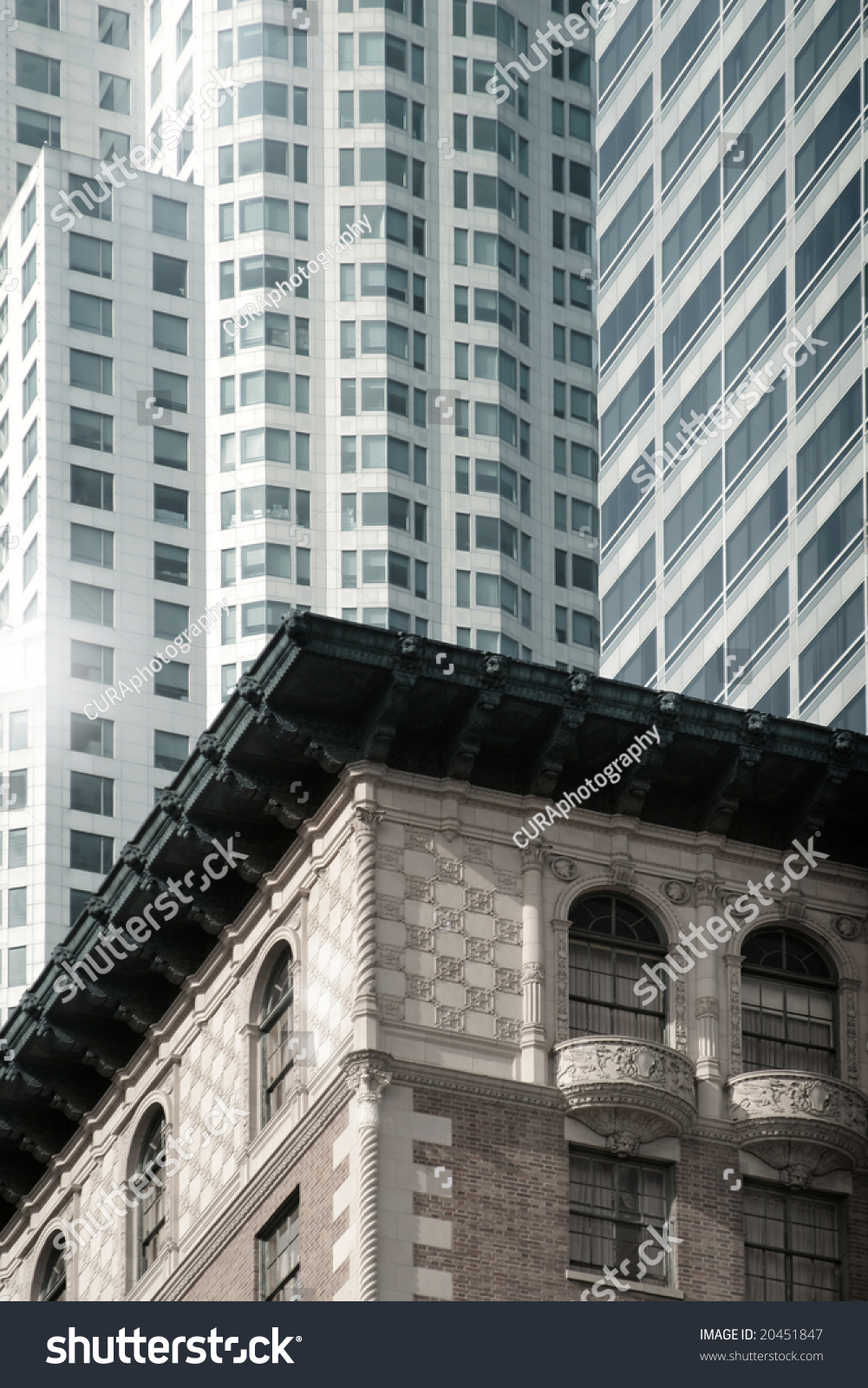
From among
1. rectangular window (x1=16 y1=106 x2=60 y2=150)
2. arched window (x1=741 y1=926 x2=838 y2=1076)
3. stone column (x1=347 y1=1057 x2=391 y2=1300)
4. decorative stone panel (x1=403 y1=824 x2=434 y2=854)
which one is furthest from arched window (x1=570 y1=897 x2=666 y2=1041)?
rectangular window (x1=16 y1=106 x2=60 y2=150)

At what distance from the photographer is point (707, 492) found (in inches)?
4788

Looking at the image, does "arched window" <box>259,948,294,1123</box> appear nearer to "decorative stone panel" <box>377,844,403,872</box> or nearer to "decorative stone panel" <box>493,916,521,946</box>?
"decorative stone panel" <box>377,844,403,872</box>

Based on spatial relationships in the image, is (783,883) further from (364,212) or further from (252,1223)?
(364,212)

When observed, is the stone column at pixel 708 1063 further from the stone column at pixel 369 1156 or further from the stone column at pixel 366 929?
the stone column at pixel 366 929

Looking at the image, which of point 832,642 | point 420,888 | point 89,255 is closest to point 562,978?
point 420,888

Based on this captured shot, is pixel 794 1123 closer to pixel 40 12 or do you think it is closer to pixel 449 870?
pixel 449 870

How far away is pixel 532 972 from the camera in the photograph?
5012cm

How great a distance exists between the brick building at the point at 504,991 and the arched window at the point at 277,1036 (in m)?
0.08

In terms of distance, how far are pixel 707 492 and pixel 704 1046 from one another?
72.1 metres

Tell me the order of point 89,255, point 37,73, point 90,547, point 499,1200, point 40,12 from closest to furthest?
point 499,1200
point 90,547
point 89,255
point 37,73
point 40,12

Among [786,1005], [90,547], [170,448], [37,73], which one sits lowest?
[786,1005]

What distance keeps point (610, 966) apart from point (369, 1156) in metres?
6.10

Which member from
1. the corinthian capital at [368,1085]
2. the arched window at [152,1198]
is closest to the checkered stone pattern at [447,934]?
the corinthian capital at [368,1085]

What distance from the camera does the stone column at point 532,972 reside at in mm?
49500
